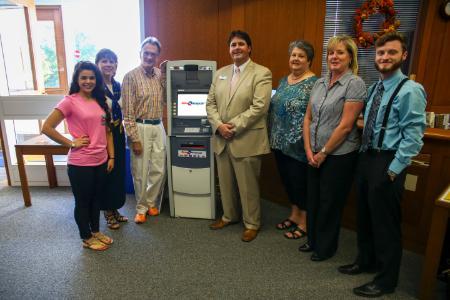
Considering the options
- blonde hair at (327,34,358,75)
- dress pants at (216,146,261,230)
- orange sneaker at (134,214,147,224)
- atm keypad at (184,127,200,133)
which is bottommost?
orange sneaker at (134,214,147,224)

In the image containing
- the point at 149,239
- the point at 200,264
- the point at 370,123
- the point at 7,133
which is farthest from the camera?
the point at 7,133

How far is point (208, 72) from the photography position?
285 centimetres

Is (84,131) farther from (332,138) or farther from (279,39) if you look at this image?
(279,39)

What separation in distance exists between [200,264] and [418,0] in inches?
115

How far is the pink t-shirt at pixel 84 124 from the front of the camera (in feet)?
7.16

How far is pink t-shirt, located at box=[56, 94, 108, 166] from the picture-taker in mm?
2184

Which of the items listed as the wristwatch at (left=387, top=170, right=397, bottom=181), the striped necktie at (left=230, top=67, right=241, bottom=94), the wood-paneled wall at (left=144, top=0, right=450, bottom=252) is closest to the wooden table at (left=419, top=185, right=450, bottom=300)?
the wristwatch at (left=387, top=170, right=397, bottom=181)

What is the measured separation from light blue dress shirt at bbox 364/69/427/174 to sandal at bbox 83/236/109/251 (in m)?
2.16

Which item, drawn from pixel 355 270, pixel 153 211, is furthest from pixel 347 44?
pixel 153 211

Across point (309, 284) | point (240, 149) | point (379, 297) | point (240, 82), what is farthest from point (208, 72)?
point (379, 297)

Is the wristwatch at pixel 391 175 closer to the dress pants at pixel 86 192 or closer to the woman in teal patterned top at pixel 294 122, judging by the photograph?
the woman in teal patterned top at pixel 294 122

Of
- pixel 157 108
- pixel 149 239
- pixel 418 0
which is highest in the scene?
pixel 418 0

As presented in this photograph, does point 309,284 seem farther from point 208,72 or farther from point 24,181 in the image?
point 24,181

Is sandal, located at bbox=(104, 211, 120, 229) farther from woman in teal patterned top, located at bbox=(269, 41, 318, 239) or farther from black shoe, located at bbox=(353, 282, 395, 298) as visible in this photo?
black shoe, located at bbox=(353, 282, 395, 298)
